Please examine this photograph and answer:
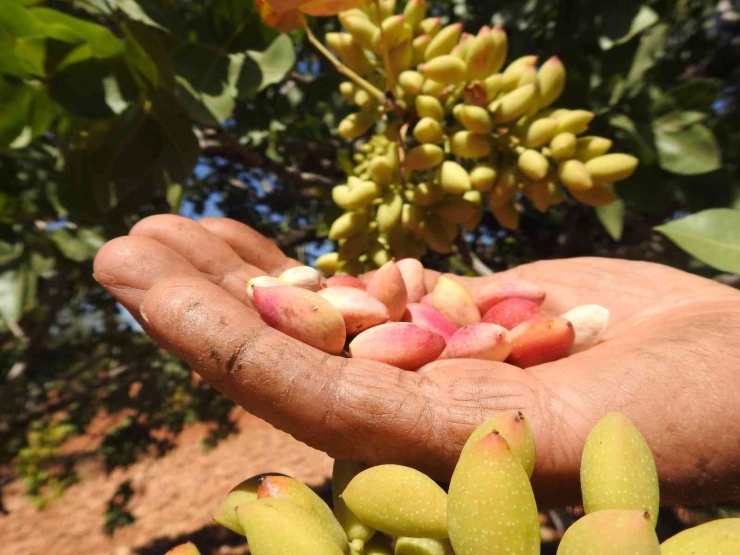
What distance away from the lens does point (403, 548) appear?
2.06ft

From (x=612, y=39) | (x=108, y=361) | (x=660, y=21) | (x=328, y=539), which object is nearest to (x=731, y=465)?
(x=328, y=539)

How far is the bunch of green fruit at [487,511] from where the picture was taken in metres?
0.46

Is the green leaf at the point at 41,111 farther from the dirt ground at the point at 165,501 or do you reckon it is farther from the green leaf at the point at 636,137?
the dirt ground at the point at 165,501

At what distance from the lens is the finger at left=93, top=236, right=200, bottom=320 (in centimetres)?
81

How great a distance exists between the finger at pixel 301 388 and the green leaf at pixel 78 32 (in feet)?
2.46

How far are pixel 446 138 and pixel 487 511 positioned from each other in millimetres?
909

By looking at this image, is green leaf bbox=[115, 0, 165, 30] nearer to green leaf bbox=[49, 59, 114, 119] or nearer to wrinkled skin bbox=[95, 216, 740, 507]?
green leaf bbox=[49, 59, 114, 119]

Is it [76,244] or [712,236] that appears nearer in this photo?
[712,236]

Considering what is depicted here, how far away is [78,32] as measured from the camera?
1116 millimetres

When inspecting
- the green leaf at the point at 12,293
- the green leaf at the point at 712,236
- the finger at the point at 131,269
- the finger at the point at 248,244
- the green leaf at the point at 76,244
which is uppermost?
the green leaf at the point at 712,236

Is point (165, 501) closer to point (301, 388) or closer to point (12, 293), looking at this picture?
point (12, 293)

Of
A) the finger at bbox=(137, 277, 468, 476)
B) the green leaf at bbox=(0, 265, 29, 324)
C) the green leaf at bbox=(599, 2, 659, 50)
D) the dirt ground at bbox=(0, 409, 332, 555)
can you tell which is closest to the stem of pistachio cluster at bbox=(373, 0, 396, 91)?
the green leaf at bbox=(599, 2, 659, 50)

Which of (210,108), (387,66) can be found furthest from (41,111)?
(387,66)

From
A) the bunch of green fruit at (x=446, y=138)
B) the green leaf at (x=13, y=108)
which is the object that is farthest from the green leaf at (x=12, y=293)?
the bunch of green fruit at (x=446, y=138)
